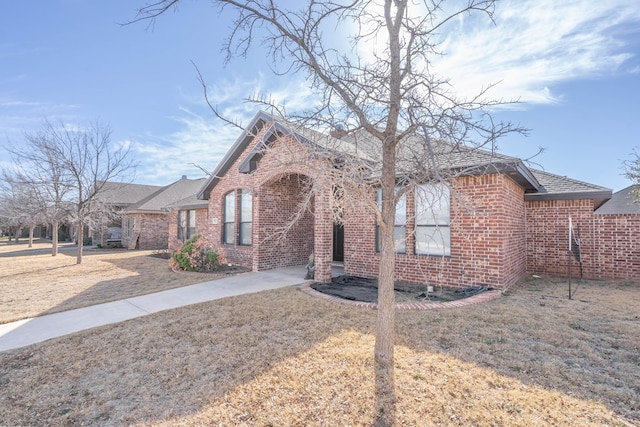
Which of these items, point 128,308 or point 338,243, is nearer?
point 128,308

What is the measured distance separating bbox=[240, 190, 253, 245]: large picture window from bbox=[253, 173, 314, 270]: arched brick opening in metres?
0.75

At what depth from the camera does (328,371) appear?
338 cm

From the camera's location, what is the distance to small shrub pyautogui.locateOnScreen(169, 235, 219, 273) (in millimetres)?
10352

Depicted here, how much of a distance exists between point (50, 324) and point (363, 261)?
23.1 ft

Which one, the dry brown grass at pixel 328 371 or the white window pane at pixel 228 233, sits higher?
the white window pane at pixel 228 233

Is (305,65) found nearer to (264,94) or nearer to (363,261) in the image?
(264,94)

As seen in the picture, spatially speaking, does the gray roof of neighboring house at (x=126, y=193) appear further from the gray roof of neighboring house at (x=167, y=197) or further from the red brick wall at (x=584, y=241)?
the red brick wall at (x=584, y=241)

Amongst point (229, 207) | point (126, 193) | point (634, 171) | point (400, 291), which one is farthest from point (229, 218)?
point (126, 193)

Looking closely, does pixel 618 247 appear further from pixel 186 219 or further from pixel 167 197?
pixel 167 197

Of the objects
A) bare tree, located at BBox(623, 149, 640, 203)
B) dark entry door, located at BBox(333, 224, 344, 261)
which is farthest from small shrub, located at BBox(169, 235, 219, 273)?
bare tree, located at BBox(623, 149, 640, 203)

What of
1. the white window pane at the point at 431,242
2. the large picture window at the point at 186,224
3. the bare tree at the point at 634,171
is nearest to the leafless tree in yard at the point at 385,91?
the white window pane at the point at 431,242

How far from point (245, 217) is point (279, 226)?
4.60 feet

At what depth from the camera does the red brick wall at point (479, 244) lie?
269 inches

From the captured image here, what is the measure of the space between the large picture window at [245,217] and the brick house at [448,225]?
0.13 feet
